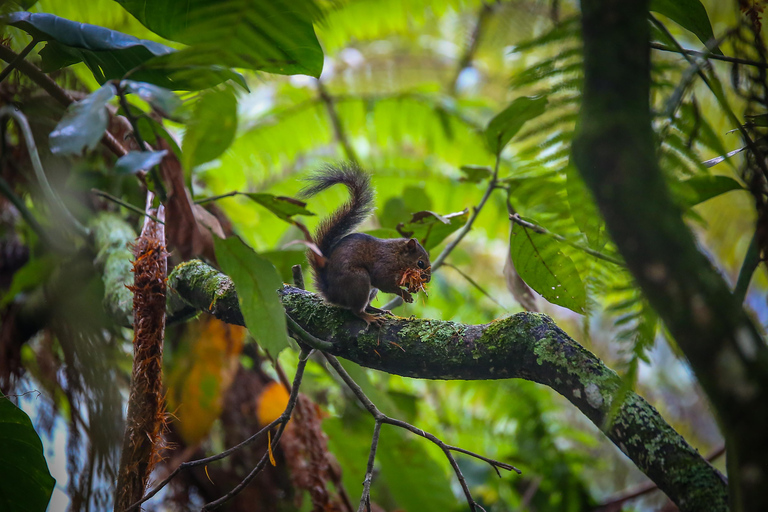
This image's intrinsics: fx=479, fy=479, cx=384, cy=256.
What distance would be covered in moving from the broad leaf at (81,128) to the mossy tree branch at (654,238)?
0.69 meters

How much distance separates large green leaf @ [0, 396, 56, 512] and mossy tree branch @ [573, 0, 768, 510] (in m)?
1.43

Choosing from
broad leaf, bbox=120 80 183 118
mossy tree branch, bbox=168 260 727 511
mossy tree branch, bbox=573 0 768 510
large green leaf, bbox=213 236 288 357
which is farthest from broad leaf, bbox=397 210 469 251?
mossy tree branch, bbox=573 0 768 510

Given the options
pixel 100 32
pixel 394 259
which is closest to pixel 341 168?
pixel 394 259

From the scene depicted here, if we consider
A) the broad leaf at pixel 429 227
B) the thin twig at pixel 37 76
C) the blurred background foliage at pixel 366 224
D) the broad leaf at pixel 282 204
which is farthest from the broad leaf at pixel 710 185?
the thin twig at pixel 37 76

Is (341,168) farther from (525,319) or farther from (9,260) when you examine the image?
(9,260)

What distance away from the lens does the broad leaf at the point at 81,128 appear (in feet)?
2.33

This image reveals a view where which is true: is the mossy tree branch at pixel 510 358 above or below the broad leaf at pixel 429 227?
below

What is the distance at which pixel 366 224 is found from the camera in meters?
3.17

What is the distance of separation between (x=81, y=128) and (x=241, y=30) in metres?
0.34

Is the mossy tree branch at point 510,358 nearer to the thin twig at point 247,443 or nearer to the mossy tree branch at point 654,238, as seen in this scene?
the thin twig at point 247,443

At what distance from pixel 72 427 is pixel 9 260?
1.35m

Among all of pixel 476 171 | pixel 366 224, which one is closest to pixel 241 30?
pixel 476 171

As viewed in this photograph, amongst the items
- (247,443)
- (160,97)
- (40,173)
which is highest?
(40,173)

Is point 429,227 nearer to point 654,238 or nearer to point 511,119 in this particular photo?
point 511,119
